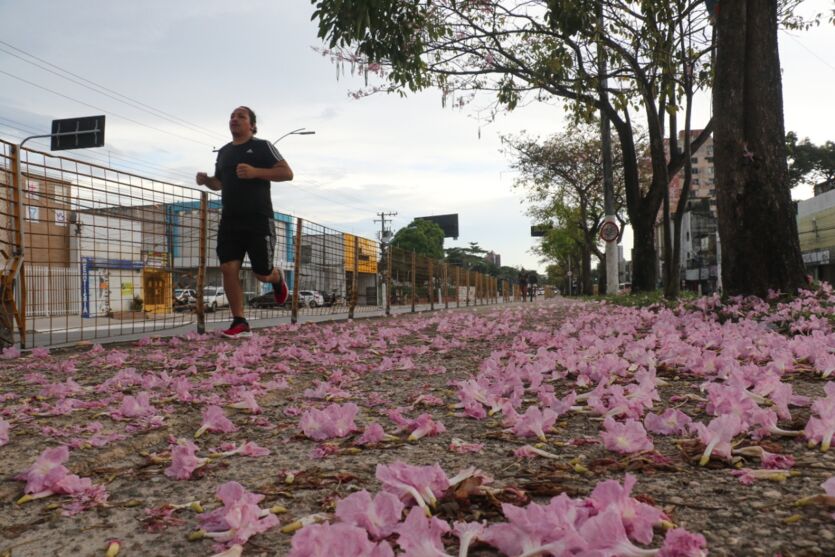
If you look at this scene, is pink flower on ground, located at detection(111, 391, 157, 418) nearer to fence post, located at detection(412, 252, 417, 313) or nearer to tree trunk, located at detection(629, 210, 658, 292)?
fence post, located at detection(412, 252, 417, 313)

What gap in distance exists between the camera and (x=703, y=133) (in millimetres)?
12594

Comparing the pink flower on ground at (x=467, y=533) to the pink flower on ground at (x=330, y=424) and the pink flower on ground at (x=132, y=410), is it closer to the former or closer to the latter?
the pink flower on ground at (x=330, y=424)

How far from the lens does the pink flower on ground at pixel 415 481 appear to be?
1.31 meters

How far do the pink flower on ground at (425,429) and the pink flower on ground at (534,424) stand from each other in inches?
10.5

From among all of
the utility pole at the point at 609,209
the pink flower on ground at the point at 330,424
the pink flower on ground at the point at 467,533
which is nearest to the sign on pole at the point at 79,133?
the utility pole at the point at 609,209

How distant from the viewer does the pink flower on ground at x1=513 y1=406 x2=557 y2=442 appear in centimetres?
195

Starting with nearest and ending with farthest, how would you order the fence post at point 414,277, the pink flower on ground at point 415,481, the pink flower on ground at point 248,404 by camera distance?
the pink flower on ground at point 415,481
the pink flower on ground at point 248,404
the fence post at point 414,277

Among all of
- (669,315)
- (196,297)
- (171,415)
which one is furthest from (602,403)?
(196,297)

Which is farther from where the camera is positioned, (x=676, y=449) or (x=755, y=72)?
(x=755, y=72)

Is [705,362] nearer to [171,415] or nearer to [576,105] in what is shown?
[171,415]

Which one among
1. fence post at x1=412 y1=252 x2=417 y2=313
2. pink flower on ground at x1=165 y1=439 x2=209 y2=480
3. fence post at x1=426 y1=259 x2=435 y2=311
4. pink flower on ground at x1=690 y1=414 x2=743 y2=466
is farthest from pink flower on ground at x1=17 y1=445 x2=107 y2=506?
fence post at x1=426 y1=259 x2=435 y2=311

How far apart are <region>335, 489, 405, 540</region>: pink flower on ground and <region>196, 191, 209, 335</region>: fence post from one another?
18.1 feet

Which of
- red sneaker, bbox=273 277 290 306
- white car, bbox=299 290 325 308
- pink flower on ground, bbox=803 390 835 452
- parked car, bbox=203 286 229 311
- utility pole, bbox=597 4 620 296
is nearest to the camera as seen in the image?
pink flower on ground, bbox=803 390 835 452

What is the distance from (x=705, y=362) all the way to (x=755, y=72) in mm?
4387
